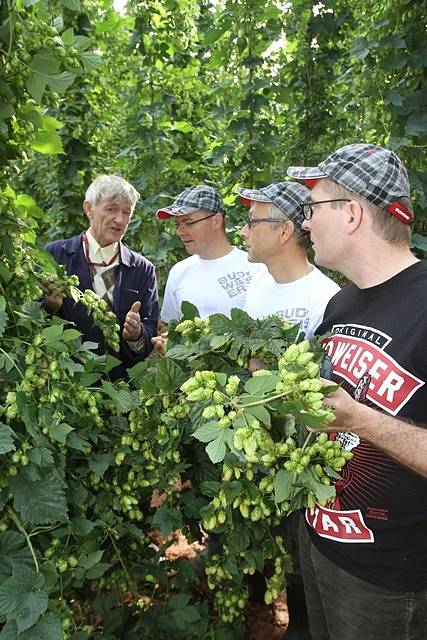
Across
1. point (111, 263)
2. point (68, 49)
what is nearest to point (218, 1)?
point (111, 263)

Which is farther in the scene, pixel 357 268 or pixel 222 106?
pixel 222 106

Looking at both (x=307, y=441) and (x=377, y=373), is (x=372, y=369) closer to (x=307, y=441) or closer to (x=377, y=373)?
(x=377, y=373)

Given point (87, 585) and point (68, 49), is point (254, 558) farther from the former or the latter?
point (68, 49)

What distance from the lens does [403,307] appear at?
1.56 m

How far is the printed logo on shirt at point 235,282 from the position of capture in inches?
122

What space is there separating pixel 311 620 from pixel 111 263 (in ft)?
6.88

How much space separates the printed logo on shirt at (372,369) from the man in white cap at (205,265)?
1.40m

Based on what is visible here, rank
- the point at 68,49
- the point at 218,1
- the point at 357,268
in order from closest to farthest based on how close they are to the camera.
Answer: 1. the point at 68,49
2. the point at 357,268
3. the point at 218,1

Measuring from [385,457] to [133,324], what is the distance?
170 cm

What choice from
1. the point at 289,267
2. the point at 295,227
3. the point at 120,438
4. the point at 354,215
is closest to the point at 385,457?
the point at 354,215

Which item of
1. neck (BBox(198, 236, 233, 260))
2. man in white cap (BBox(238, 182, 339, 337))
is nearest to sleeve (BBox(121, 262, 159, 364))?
neck (BBox(198, 236, 233, 260))

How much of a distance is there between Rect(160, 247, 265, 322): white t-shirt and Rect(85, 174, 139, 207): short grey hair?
1.70ft

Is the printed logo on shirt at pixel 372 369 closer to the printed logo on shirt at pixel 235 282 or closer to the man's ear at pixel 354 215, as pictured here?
the man's ear at pixel 354 215

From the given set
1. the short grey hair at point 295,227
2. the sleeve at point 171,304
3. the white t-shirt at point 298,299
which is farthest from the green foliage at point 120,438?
the sleeve at point 171,304
